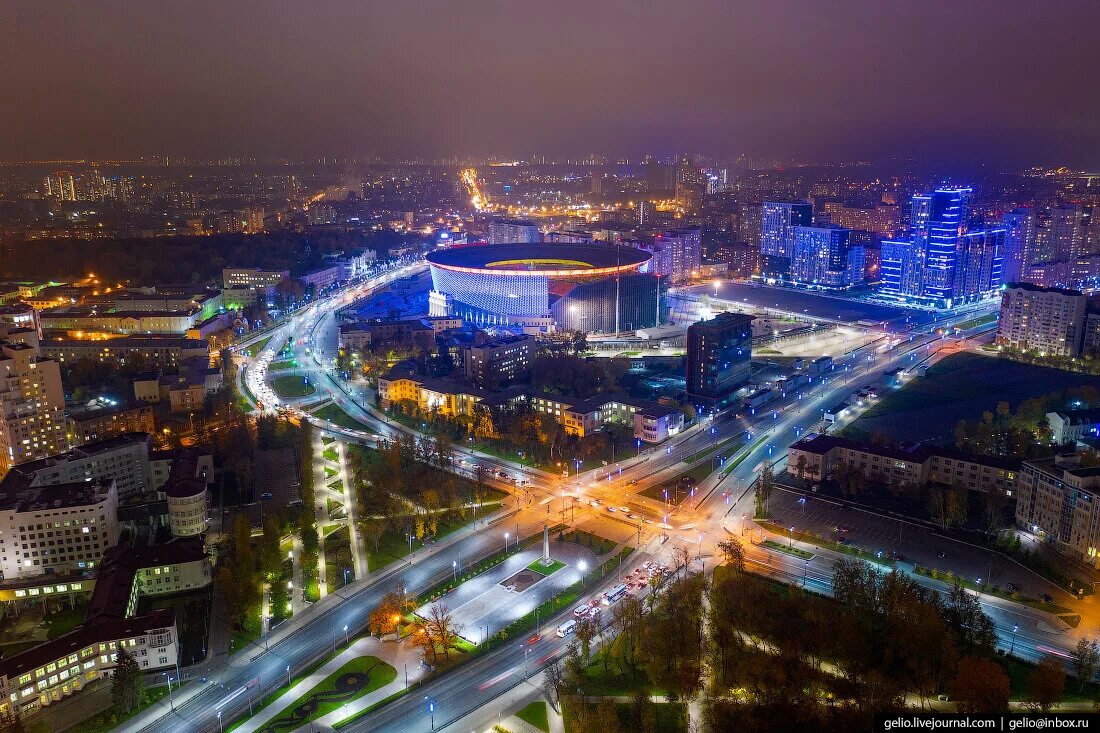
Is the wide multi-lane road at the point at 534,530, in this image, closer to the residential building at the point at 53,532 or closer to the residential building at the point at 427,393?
the residential building at the point at 427,393

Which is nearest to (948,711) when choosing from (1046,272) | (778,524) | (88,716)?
(778,524)

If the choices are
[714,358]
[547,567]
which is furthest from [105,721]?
[714,358]

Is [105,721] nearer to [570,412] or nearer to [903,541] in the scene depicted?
[570,412]

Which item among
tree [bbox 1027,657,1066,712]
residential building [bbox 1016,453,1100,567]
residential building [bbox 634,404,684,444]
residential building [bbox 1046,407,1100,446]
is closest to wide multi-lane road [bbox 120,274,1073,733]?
residential building [bbox 634,404,684,444]

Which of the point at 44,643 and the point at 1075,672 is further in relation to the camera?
the point at 44,643

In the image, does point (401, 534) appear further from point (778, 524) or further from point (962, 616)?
point (962, 616)

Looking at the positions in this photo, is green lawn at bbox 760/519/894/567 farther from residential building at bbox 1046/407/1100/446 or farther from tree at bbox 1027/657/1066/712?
residential building at bbox 1046/407/1100/446
